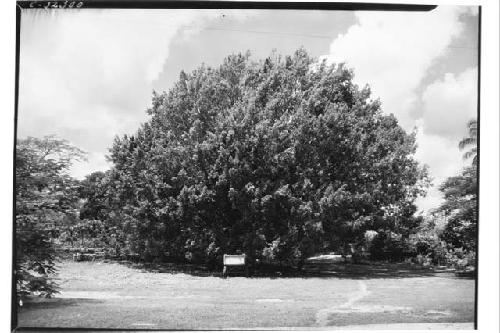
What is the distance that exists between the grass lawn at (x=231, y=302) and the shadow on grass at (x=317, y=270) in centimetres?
54

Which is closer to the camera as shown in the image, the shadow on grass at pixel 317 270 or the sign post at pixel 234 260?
the sign post at pixel 234 260

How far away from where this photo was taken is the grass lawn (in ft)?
36.5

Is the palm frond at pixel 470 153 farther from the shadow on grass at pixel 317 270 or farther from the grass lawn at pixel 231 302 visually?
the shadow on grass at pixel 317 270

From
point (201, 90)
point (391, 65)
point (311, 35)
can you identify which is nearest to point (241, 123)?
point (201, 90)

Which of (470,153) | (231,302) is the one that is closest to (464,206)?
(470,153)

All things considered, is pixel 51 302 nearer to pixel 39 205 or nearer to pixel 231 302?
pixel 39 205

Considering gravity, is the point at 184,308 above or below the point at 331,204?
below

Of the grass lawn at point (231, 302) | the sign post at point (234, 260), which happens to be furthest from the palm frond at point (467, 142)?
the sign post at point (234, 260)

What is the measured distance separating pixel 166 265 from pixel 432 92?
30.9ft

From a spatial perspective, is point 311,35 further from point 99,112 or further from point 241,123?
point 99,112

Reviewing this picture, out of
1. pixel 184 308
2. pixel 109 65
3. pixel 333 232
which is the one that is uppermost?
pixel 109 65

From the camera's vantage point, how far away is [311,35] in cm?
1250

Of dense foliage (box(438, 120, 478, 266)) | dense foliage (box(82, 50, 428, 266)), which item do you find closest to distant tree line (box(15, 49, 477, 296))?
dense foliage (box(82, 50, 428, 266))

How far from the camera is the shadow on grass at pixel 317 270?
15516mm
